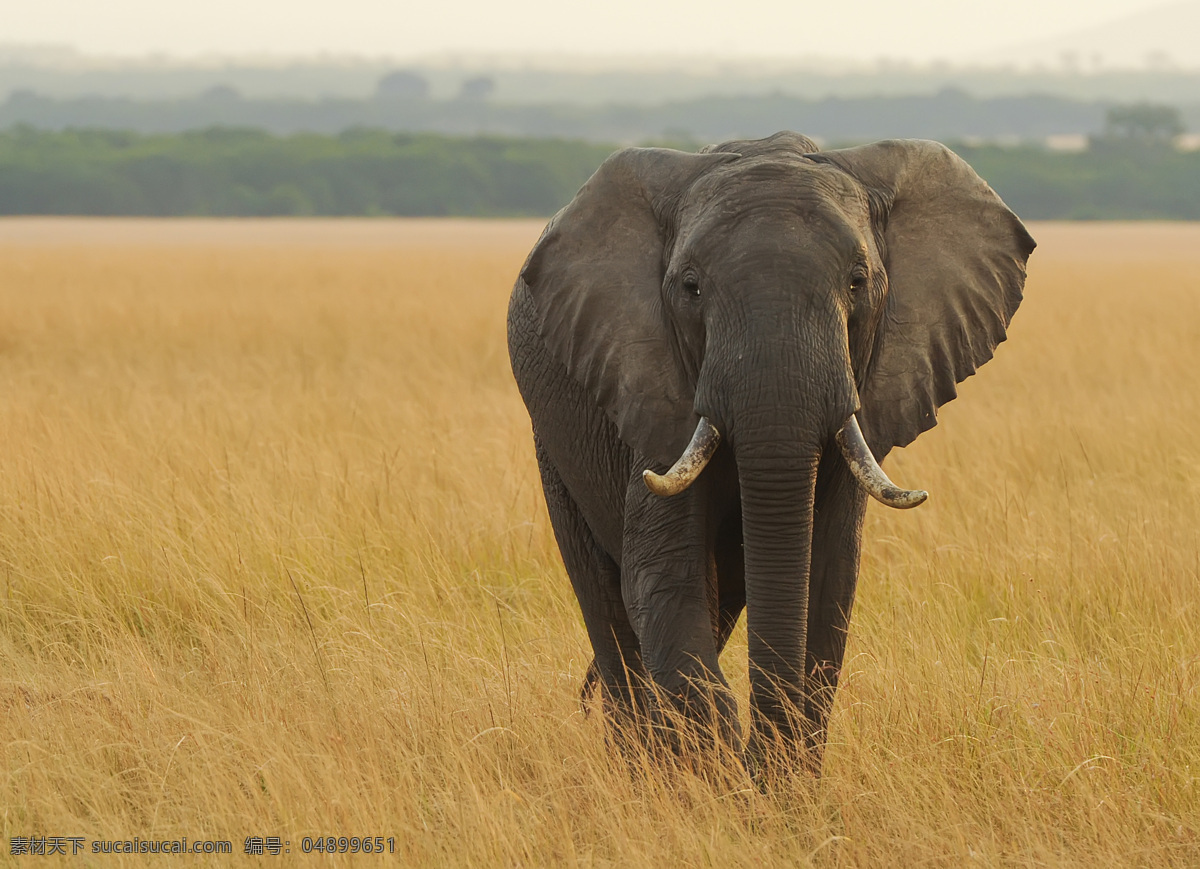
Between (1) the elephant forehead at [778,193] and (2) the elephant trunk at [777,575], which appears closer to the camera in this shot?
(2) the elephant trunk at [777,575]

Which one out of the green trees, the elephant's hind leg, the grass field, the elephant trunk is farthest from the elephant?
the green trees

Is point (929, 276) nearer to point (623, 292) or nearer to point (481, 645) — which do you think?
point (623, 292)

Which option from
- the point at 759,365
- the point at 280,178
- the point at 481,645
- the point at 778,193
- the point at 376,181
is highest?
the point at 778,193

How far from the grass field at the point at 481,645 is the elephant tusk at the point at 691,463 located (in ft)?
2.66

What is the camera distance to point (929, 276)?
4.10 m

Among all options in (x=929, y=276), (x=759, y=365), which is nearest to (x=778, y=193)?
(x=759, y=365)

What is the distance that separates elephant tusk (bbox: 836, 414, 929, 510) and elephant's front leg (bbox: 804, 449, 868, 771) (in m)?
0.32

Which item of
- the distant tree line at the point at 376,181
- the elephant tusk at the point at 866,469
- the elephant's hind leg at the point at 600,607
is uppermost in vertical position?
the elephant tusk at the point at 866,469

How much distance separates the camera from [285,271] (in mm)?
23391

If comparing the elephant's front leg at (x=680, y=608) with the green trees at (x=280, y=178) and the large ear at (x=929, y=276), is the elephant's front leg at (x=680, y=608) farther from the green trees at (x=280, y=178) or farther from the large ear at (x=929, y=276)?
the green trees at (x=280, y=178)

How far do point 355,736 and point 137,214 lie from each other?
74306 millimetres

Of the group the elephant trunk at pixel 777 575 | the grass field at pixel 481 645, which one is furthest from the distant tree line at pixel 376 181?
the elephant trunk at pixel 777 575

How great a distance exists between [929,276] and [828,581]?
2.78 feet

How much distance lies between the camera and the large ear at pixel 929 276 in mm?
3957
